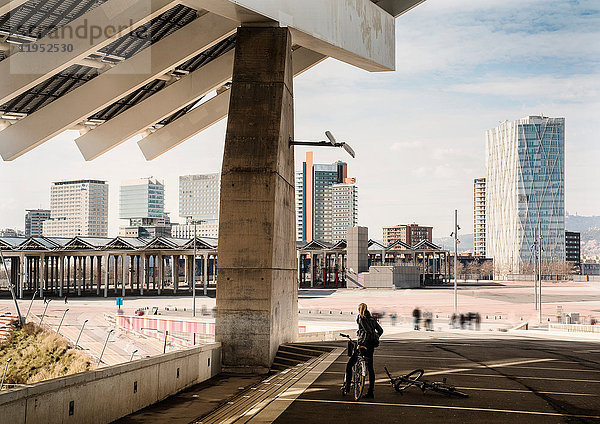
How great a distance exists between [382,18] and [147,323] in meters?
21.8

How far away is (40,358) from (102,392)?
23.2 meters

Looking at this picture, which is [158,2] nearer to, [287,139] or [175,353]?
[287,139]

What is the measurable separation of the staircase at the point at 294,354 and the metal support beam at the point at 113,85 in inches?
369

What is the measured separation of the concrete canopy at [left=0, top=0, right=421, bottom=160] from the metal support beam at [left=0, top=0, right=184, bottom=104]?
27 mm

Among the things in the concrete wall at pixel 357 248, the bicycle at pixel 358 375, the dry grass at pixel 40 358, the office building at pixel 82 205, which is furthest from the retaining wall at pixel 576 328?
the office building at pixel 82 205

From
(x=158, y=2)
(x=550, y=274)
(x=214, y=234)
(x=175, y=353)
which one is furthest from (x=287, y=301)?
(x=214, y=234)

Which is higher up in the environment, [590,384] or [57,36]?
[57,36]

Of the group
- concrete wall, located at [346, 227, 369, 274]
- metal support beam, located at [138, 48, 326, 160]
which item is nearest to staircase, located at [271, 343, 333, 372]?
metal support beam, located at [138, 48, 326, 160]

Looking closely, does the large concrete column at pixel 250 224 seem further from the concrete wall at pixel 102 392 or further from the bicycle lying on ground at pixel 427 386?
the bicycle lying on ground at pixel 427 386

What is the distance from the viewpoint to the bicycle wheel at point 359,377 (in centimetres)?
1100

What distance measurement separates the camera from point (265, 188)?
18.1m

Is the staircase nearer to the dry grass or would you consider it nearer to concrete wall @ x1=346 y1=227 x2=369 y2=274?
the dry grass

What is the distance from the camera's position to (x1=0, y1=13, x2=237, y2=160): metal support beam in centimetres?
2198

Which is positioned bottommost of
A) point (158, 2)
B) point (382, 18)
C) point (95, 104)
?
point (95, 104)
